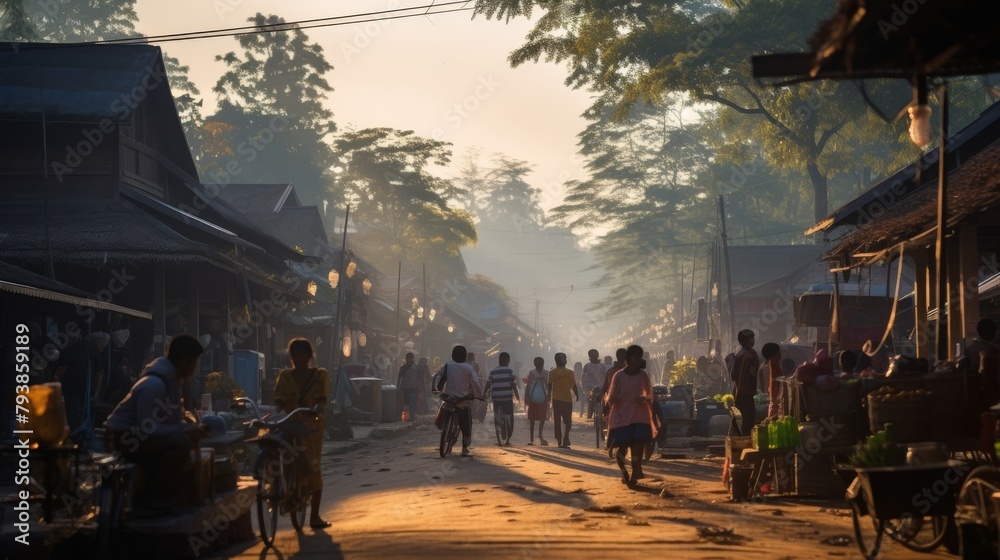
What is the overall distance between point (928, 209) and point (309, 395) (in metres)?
9.19

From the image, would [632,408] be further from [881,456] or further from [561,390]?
[561,390]

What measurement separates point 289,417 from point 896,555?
5.40 m

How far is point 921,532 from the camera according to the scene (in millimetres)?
8391

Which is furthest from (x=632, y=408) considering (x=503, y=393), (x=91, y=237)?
(x=91, y=237)

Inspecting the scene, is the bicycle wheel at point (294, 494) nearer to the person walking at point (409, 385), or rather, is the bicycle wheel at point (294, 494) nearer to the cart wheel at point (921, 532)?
the cart wheel at point (921, 532)

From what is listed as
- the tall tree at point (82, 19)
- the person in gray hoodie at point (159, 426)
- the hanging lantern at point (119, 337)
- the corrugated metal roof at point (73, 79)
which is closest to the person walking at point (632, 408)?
the person in gray hoodie at point (159, 426)

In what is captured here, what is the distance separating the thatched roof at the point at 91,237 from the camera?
1991 centimetres

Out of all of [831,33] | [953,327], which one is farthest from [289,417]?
[953,327]

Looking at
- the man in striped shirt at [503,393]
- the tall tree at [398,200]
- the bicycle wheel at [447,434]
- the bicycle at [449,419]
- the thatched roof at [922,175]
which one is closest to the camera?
the bicycle at [449,419]

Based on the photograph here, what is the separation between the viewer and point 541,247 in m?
179

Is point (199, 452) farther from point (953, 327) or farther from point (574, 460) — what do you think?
point (953, 327)

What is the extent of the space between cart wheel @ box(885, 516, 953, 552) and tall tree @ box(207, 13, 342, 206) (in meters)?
61.4

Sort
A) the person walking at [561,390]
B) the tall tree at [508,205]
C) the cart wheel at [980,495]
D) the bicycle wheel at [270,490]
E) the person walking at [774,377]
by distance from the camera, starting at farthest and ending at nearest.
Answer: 1. the tall tree at [508,205]
2. the person walking at [561,390]
3. the person walking at [774,377]
4. the bicycle wheel at [270,490]
5. the cart wheel at [980,495]

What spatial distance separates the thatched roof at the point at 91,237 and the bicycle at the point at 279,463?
1065 centimetres
